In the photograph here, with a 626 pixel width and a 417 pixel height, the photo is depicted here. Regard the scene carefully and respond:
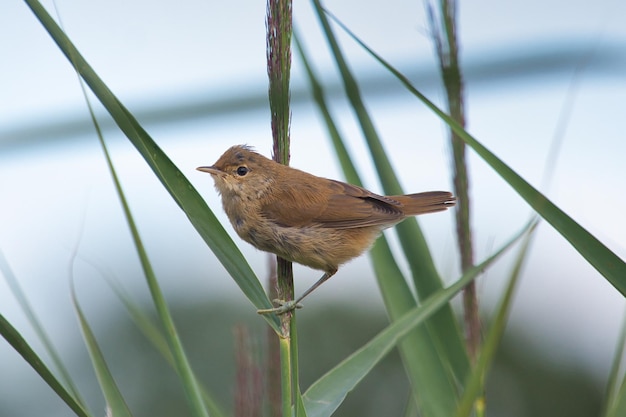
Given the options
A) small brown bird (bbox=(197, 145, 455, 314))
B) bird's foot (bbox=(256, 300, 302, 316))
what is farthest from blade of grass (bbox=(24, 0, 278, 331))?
small brown bird (bbox=(197, 145, 455, 314))

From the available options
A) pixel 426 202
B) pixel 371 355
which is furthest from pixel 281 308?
pixel 426 202

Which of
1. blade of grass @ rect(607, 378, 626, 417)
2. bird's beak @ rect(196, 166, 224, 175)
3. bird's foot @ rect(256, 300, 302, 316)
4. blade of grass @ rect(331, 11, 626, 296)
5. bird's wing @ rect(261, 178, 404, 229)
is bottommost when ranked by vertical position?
blade of grass @ rect(607, 378, 626, 417)

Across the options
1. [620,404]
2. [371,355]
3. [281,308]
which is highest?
[281,308]

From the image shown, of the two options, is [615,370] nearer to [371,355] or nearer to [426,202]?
→ [371,355]

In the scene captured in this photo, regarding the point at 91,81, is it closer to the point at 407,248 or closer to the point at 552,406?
the point at 407,248

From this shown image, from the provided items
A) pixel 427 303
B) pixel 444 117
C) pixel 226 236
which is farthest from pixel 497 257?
pixel 226 236

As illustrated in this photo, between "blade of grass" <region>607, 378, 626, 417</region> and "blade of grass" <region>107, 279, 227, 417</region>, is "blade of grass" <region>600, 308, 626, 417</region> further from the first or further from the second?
"blade of grass" <region>107, 279, 227, 417</region>
